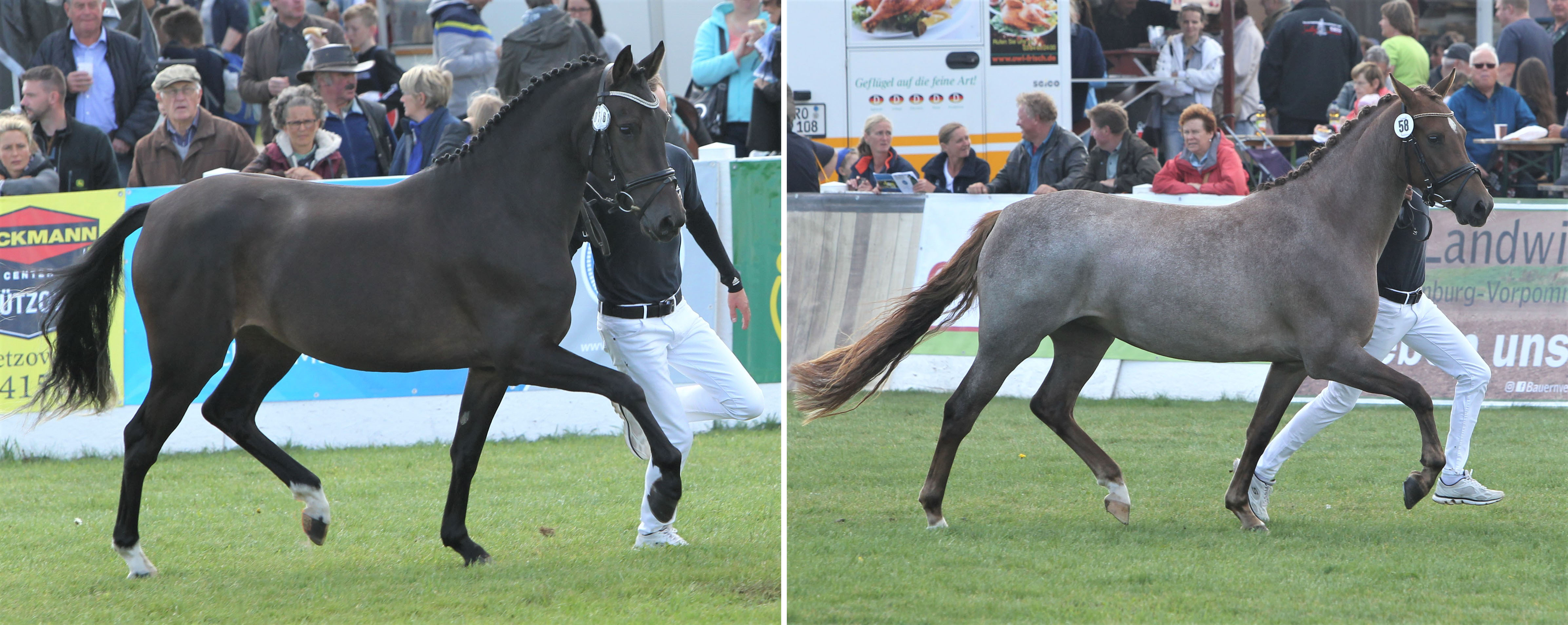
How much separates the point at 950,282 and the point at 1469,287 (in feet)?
15.4

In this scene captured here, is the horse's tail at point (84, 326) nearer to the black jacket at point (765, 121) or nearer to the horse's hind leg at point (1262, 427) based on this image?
the horse's hind leg at point (1262, 427)

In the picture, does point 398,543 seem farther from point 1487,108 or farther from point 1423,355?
point 1487,108

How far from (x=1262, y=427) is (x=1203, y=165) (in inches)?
149

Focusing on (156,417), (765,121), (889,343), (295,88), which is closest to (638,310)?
(889,343)

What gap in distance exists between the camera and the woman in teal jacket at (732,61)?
10.7 metres

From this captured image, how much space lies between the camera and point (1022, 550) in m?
5.38

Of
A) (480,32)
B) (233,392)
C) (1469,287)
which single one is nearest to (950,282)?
(233,392)

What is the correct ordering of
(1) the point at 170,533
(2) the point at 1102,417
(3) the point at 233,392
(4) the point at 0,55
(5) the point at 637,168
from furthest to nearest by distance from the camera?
1. (4) the point at 0,55
2. (2) the point at 1102,417
3. (1) the point at 170,533
4. (3) the point at 233,392
5. (5) the point at 637,168

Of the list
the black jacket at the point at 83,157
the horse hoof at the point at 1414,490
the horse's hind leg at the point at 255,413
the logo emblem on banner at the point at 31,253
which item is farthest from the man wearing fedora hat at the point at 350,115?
the horse hoof at the point at 1414,490

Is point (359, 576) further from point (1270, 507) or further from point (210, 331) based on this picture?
point (1270, 507)

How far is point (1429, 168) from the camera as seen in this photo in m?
5.61

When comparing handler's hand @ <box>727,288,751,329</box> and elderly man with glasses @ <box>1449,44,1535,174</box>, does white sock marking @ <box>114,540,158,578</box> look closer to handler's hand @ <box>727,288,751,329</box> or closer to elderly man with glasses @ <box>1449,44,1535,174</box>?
handler's hand @ <box>727,288,751,329</box>

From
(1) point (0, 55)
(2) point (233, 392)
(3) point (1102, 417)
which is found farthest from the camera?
(1) point (0, 55)

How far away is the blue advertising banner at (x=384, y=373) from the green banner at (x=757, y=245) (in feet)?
0.55
